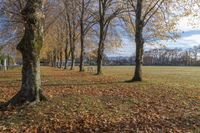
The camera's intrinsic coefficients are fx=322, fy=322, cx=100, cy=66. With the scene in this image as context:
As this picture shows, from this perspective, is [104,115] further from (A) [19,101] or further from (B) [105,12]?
(B) [105,12]

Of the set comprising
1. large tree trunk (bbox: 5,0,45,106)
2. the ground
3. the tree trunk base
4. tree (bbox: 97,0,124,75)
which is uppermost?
tree (bbox: 97,0,124,75)

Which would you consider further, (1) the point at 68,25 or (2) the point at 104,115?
(1) the point at 68,25

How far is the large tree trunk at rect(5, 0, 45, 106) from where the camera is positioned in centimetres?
1274

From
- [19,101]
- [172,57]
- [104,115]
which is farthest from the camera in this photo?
[172,57]

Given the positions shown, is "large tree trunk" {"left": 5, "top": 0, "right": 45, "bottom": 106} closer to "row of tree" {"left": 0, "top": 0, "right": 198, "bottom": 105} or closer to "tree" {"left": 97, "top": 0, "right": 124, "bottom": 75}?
"row of tree" {"left": 0, "top": 0, "right": 198, "bottom": 105}

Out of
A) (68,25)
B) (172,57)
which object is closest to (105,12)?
(68,25)

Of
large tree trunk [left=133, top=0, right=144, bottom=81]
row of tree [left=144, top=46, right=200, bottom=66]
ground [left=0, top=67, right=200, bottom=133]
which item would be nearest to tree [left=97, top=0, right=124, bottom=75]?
large tree trunk [left=133, top=0, right=144, bottom=81]

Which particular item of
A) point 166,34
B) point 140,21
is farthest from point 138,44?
point 166,34

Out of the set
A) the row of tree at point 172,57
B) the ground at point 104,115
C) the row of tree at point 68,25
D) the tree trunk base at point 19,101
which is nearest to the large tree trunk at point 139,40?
the row of tree at point 68,25

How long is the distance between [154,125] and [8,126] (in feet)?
15.0

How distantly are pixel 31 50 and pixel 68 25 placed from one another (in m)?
41.5

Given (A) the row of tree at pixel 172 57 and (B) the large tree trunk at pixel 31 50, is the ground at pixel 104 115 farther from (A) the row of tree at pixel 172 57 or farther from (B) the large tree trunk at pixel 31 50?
(A) the row of tree at pixel 172 57

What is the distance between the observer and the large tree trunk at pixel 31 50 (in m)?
12.7

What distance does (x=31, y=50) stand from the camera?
42.1ft
